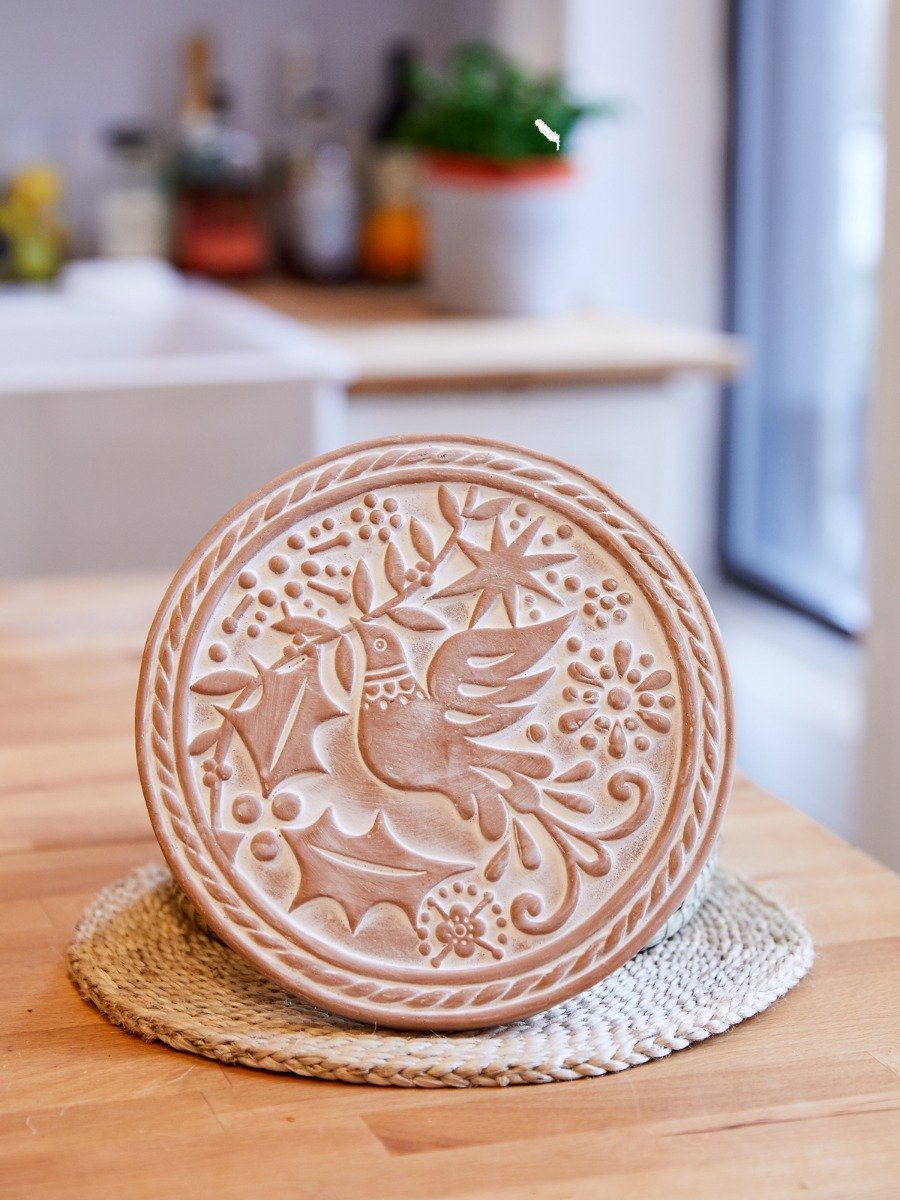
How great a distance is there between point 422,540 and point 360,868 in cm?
14

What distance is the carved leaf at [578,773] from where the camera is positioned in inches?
26.5

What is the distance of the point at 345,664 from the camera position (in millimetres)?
678

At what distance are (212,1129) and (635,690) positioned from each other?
9.5 inches

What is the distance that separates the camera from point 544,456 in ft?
2.36

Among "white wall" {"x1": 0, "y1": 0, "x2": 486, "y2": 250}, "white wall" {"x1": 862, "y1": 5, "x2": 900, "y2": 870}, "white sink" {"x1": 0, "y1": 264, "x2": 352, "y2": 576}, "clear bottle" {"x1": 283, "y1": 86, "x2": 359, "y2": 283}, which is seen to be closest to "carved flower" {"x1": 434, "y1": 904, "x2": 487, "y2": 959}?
"white wall" {"x1": 862, "y1": 5, "x2": 900, "y2": 870}

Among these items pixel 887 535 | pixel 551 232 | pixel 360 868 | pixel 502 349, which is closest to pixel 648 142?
pixel 551 232

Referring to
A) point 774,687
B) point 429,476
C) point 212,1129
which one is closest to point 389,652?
point 429,476

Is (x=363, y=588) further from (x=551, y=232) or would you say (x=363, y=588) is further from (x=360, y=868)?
(x=551, y=232)

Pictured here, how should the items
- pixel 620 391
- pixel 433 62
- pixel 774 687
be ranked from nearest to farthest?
pixel 620 391 < pixel 774 687 < pixel 433 62

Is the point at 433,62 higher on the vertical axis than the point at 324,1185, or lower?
higher

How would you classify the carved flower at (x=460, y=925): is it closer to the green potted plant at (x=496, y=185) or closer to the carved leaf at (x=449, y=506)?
the carved leaf at (x=449, y=506)

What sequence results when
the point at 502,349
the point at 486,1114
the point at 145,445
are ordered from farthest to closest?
the point at 502,349, the point at 145,445, the point at 486,1114

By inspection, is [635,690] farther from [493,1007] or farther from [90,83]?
[90,83]

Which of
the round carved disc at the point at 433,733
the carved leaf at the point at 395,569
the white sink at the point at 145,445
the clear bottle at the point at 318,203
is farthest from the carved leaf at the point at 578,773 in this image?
the clear bottle at the point at 318,203
